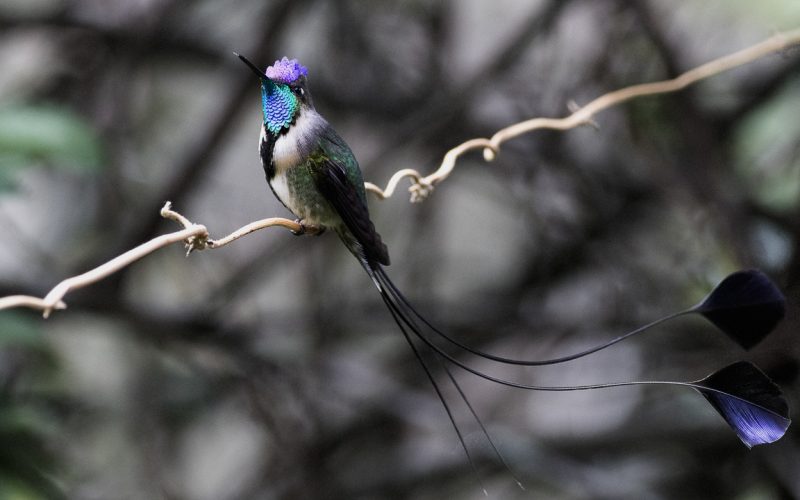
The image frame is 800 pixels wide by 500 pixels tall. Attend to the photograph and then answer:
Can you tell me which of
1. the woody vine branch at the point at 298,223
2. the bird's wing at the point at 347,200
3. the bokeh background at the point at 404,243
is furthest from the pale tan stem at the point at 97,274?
the bokeh background at the point at 404,243

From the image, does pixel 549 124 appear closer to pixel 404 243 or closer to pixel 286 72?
pixel 286 72

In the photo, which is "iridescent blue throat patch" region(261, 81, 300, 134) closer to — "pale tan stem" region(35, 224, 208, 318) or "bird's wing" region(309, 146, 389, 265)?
"bird's wing" region(309, 146, 389, 265)

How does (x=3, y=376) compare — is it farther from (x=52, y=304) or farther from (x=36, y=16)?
(x=52, y=304)

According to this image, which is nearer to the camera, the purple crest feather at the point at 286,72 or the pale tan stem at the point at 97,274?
the pale tan stem at the point at 97,274

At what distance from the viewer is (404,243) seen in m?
3.68

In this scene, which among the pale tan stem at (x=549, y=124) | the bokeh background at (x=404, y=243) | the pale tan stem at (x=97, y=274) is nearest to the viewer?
the pale tan stem at (x=97, y=274)

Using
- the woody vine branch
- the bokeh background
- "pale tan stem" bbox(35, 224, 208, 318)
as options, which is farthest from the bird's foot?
the bokeh background

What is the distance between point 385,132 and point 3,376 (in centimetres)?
144

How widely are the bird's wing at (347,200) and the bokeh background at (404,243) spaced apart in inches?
55.2

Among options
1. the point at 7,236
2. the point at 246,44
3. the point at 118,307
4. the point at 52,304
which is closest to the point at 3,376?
the point at 118,307

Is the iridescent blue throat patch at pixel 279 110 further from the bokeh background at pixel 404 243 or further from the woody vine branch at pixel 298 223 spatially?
the bokeh background at pixel 404 243

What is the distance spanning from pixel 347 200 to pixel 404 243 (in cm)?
258

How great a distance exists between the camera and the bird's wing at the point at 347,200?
1.06 meters

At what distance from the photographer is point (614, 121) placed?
2.96 m
